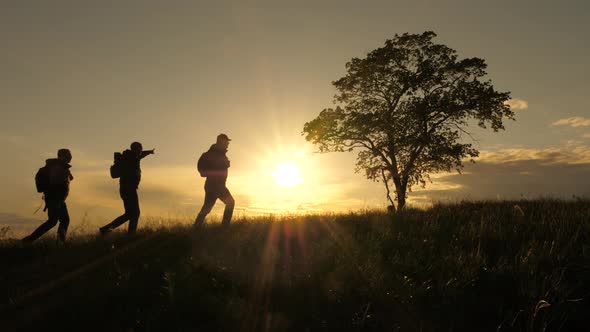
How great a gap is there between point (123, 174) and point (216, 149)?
255 cm

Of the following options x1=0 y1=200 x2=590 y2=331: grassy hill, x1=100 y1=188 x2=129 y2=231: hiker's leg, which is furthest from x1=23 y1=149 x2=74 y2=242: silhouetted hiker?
x1=0 y1=200 x2=590 y2=331: grassy hill

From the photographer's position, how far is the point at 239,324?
4258mm

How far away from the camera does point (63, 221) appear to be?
34.4ft

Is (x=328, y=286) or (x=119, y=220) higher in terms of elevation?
(x=119, y=220)

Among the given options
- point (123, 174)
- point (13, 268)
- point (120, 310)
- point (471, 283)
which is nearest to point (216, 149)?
point (123, 174)

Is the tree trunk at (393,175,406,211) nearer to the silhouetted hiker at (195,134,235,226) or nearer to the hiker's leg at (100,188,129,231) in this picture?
the silhouetted hiker at (195,134,235,226)

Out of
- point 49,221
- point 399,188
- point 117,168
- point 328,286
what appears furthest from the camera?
point 399,188

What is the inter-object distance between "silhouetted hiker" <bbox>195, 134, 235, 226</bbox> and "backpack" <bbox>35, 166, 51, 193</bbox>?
12.1 ft

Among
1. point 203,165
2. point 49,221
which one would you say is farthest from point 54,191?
point 203,165

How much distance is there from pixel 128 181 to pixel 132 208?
717mm

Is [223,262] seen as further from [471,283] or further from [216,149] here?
[216,149]

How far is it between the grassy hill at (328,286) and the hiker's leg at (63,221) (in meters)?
2.51

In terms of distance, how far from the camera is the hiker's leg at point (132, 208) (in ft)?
35.9

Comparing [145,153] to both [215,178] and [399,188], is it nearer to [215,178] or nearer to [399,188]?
[215,178]
